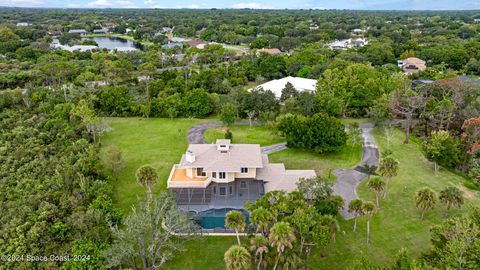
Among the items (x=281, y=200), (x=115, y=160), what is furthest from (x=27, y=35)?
(x=281, y=200)

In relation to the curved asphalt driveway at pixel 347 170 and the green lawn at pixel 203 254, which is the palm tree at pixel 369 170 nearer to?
the curved asphalt driveway at pixel 347 170

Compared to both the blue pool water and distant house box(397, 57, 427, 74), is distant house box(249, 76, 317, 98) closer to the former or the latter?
distant house box(397, 57, 427, 74)

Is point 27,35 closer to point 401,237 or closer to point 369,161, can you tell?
point 369,161

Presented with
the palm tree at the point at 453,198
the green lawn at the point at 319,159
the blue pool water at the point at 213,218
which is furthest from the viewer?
the green lawn at the point at 319,159

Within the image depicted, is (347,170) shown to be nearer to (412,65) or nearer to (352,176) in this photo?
(352,176)

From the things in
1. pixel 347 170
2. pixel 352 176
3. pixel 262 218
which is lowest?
pixel 352 176

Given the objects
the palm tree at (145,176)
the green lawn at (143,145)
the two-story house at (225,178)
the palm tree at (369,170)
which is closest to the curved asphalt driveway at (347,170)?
the palm tree at (369,170)

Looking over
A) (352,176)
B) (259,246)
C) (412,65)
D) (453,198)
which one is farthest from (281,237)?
(412,65)
